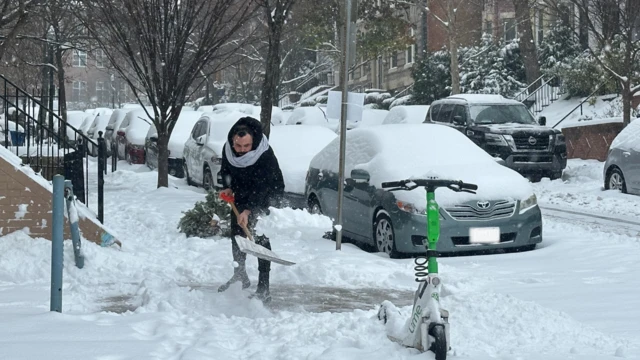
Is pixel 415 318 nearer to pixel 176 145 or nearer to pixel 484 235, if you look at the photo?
pixel 484 235

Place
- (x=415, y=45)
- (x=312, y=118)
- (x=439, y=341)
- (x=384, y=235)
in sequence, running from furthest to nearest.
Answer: (x=415, y=45)
(x=312, y=118)
(x=384, y=235)
(x=439, y=341)

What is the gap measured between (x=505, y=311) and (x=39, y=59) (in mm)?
36070

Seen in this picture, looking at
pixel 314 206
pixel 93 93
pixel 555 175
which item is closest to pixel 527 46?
pixel 555 175

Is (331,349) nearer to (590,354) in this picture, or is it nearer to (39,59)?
(590,354)

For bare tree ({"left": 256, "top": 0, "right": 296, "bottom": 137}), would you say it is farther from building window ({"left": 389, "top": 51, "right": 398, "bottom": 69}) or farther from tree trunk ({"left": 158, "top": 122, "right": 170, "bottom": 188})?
building window ({"left": 389, "top": 51, "right": 398, "bottom": 69})

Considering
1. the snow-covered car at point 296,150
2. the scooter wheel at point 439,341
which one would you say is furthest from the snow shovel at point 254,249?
the snow-covered car at point 296,150

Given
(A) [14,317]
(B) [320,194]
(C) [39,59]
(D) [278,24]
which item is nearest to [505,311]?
(A) [14,317]

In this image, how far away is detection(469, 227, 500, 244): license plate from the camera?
424 inches

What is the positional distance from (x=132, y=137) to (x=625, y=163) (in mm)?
15055

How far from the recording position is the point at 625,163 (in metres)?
17.3

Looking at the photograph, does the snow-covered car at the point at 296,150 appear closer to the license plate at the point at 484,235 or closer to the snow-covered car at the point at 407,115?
the license plate at the point at 484,235

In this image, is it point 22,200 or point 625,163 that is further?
point 625,163

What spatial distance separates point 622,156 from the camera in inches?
685

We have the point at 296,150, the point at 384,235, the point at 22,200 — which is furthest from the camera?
the point at 296,150
